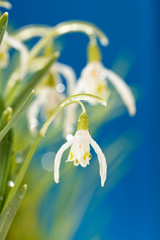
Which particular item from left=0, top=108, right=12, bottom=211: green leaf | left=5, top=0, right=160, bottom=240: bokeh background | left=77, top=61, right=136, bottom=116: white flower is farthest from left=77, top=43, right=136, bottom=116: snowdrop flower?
left=5, top=0, right=160, bottom=240: bokeh background

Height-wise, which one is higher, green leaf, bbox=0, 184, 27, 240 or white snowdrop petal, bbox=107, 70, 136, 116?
white snowdrop petal, bbox=107, 70, 136, 116

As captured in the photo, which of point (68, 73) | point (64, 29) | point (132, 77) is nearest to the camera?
point (64, 29)

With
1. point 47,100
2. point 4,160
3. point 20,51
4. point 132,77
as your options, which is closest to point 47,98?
point 47,100

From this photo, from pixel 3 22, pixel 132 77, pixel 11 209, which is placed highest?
pixel 132 77

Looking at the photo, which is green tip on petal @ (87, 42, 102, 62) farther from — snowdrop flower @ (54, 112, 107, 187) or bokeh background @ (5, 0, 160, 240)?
bokeh background @ (5, 0, 160, 240)

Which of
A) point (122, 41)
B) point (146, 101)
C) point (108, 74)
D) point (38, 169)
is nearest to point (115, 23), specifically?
point (122, 41)

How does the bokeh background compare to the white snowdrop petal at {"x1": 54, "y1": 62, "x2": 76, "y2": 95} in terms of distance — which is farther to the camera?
the bokeh background

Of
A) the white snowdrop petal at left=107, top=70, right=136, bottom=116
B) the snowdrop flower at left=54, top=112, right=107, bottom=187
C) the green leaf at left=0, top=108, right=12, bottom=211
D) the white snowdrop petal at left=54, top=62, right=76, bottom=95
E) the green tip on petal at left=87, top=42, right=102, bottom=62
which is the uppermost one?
the green tip on petal at left=87, top=42, right=102, bottom=62

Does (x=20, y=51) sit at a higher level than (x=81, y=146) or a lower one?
higher

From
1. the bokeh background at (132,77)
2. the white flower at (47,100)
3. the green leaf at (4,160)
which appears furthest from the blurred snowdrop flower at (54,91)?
the bokeh background at (132,77)

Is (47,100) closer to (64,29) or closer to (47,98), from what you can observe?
(47,98)

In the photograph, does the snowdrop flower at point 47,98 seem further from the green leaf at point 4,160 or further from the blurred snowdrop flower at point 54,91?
the green leaf at point 4,160
